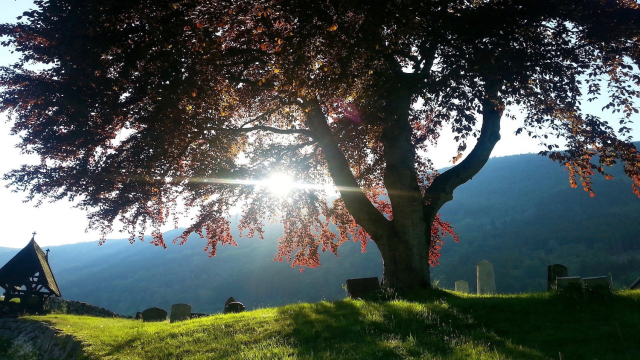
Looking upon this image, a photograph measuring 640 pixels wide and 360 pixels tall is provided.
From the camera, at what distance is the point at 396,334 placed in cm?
637

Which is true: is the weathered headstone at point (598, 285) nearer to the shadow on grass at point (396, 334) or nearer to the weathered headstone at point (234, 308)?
the shadow on grass at point (396, 334)

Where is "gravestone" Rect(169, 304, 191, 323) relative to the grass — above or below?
below

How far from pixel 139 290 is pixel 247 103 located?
155137 millimetres

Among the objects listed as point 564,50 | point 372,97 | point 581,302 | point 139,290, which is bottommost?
point 139,290

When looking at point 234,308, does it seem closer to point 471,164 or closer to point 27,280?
point 471,164

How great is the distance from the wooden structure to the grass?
2005cm

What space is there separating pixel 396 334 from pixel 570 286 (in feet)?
11.8

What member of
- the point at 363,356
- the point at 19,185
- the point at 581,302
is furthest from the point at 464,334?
the point at 19,185

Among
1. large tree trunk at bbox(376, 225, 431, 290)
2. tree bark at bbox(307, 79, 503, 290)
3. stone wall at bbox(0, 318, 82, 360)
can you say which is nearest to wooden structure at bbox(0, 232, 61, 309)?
stone wall at bbox(0, 318, 82, 360)

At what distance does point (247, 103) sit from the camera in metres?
14.0

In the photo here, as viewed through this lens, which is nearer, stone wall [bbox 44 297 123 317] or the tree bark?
the tree bark

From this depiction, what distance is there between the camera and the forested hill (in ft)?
328

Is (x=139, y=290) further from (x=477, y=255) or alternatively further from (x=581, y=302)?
(x=581, y=302)

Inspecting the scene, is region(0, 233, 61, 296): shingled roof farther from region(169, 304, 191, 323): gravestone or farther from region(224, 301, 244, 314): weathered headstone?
region(224, 301, 244, 314): weathered headstone
